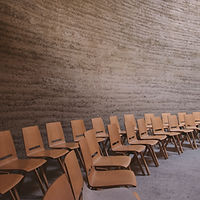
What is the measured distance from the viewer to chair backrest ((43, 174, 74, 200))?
103 centimetres

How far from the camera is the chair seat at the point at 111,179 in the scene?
87.0 inches

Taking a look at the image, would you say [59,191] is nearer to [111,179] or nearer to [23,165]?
[111,179]

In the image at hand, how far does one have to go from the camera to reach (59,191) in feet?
3.70

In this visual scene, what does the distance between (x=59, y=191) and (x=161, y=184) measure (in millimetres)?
2628

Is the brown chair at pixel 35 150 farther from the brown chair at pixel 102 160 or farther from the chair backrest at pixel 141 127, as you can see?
the chair backrest at pixel 141 127

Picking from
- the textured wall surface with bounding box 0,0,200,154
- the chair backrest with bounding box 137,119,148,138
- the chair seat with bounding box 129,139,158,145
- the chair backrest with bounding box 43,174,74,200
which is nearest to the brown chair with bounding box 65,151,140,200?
the chair backrest with bounding box 43,174,74,200

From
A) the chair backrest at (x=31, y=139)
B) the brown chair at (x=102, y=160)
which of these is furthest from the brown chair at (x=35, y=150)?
the brown chair at (x=102, y=160)

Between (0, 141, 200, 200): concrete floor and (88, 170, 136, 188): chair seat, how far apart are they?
15 cm

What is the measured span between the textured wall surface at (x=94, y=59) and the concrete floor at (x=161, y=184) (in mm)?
1298

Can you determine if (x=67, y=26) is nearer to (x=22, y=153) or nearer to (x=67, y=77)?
(x=67, y=77)

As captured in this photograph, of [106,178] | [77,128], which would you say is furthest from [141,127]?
[106,178]

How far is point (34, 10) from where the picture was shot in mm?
4945

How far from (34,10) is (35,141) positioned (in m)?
2.93

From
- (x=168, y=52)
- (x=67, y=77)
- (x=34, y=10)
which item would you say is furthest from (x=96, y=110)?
(x=168, y=52)
